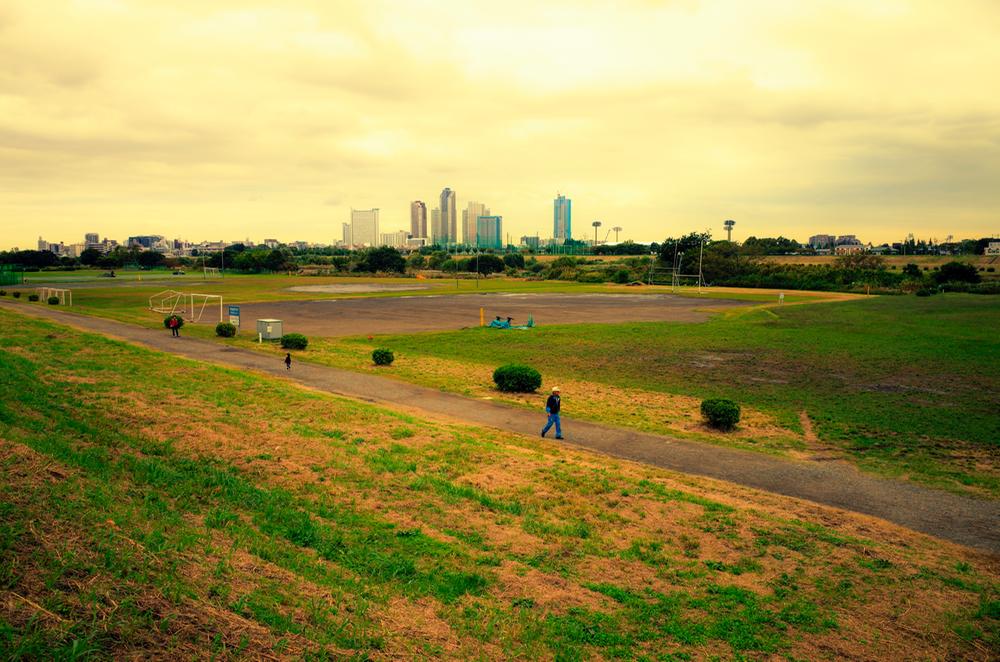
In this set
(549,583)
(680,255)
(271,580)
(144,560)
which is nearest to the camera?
(144,560)

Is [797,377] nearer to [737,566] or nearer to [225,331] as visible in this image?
[737,566]

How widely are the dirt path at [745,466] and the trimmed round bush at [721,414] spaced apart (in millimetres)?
2514

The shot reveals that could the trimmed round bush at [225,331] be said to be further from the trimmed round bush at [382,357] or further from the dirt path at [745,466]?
the dirt path at [745,466]

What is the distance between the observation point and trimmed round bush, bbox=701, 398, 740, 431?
21.3 m

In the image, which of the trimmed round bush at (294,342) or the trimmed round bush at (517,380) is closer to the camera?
the trimmed round bush at (517,380)

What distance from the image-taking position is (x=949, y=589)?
1001 cm

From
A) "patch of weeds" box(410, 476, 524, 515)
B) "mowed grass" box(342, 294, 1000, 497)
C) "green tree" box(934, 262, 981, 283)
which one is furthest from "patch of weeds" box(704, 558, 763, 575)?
"green tree" box(934, 262, 981, 283)

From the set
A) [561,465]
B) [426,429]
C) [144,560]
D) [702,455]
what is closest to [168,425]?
[426,429]

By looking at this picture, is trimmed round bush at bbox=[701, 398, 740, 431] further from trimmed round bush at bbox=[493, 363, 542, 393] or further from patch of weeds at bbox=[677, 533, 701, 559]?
patch of weeds at bbox=[677, 533, 701, 559]

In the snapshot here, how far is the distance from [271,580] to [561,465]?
9.10m

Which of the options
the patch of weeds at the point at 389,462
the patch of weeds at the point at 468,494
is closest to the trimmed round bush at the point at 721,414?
the patch of weeds at the point at 468,494

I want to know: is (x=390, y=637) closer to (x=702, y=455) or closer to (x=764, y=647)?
(x=764, y=647)

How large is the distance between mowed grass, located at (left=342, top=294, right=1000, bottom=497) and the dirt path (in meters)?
1.43

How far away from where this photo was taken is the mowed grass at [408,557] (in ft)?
20.5
